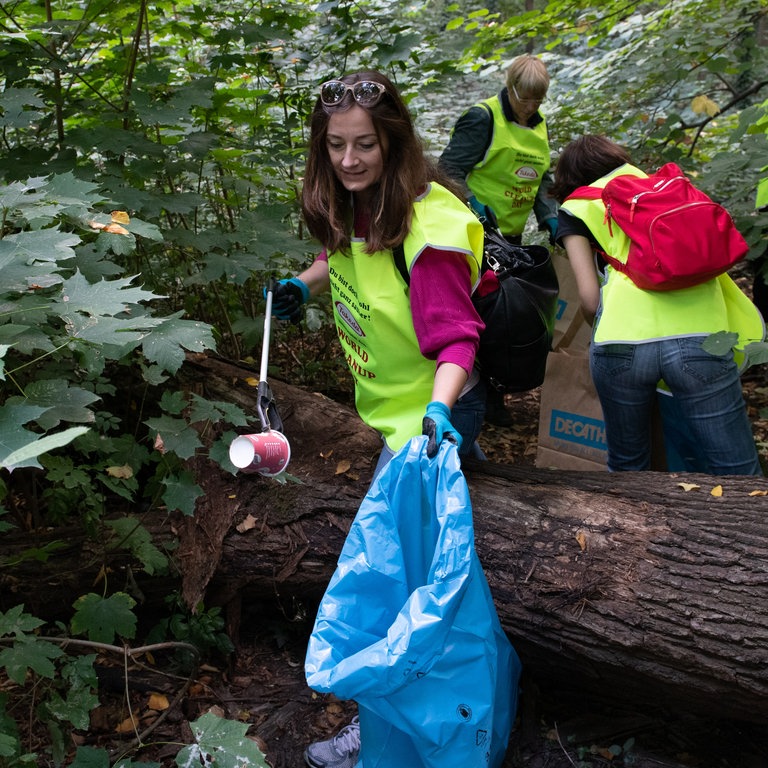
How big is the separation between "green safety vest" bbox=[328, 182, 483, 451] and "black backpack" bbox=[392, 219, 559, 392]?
0.13 metres

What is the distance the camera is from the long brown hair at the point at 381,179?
198 cm

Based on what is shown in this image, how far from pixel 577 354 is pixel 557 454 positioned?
20.1 inches

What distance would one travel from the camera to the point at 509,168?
3.95 metres

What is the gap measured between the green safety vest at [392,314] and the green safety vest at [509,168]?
77.3 inches

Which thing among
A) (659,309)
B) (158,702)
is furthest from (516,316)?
(158,702)

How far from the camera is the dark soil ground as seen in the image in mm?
2125

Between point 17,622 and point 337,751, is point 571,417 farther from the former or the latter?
point 17,622

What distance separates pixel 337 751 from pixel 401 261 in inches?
57.1

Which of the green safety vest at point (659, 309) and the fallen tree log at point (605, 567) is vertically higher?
the green safety vest at point (659, 309)

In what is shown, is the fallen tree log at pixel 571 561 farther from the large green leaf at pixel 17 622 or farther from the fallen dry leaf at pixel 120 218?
the fallen dry leaf at pixel 120 218

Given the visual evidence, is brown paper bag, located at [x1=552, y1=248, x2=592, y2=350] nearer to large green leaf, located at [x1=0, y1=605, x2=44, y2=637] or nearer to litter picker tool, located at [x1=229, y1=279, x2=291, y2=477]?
litter picker tool, located at [x1=229, y1=279, x2=291, y2=477]

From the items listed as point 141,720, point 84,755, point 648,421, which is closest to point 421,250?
point 648,421

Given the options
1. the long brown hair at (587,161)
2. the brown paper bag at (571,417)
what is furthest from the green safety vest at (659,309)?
the brown paper bag at (571,417)

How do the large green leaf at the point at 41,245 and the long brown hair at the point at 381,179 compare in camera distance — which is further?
the long brown hair at the point at 381,179
